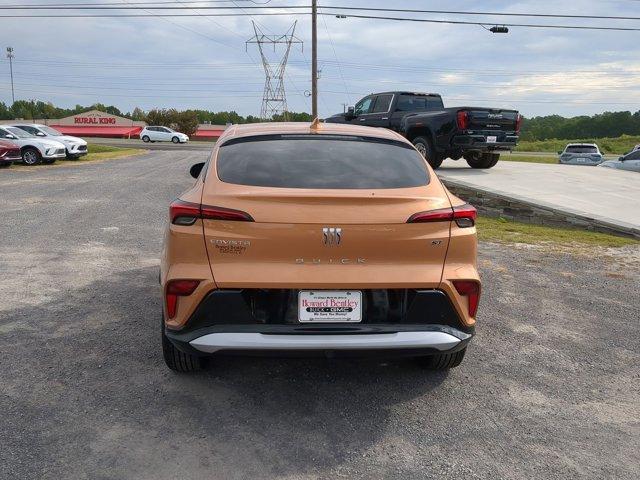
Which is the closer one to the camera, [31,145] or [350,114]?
[350,114]

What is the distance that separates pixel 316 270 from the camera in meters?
3.16

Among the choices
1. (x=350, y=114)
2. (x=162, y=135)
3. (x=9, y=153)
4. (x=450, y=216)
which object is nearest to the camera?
(x=450, y=216)

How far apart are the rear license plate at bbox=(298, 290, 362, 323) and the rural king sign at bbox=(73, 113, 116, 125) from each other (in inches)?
2786

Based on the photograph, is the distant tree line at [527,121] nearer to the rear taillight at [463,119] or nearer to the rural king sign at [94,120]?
the rural king sign at [94,120]

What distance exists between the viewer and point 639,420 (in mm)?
3381

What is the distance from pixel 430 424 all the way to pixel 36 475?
2052mm

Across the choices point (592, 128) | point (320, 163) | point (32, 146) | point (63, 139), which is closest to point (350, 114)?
point (32, 146)

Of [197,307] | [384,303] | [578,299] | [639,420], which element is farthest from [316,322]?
[578,299]

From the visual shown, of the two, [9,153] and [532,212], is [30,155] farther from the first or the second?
[532,212]

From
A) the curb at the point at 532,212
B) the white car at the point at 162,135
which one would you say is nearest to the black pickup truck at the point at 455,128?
the curb at the point at 532,212

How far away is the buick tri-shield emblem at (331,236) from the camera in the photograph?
3.15m

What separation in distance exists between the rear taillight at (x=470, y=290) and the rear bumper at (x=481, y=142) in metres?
10.4

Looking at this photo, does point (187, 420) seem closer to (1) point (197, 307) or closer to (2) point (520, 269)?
(1) point (197, 307)

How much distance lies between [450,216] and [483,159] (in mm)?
13258
